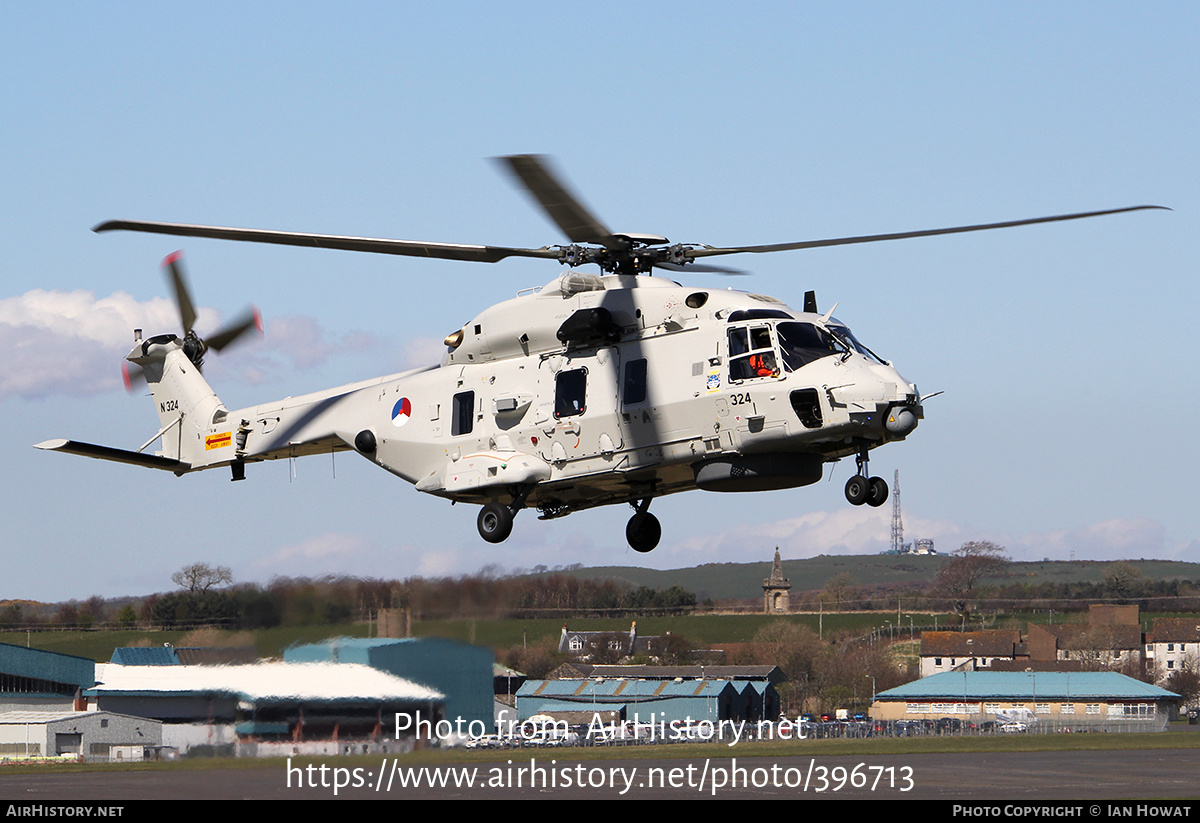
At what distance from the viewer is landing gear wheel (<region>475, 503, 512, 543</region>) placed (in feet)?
89.6

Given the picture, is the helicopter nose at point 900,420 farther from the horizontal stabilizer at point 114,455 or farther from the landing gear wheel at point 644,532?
the horizontal stabilizer at point 114,455

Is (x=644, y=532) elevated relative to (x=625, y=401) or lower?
lower

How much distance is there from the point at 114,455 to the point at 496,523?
9.62 metres

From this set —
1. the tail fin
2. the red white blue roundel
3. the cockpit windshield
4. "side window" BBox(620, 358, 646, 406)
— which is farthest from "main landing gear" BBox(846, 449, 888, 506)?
the tail fin

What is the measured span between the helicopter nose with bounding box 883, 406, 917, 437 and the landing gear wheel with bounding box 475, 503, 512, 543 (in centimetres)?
772

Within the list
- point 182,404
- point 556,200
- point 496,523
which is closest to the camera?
point 556,200

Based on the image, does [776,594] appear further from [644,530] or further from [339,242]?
[339,242]

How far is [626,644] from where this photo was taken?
99625 mm

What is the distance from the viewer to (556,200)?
22750 mm

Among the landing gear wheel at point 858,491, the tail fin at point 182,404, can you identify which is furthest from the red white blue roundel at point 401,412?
the landing gear wheel at point 858,491

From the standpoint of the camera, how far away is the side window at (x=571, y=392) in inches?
1053

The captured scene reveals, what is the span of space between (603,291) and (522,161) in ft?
21.1

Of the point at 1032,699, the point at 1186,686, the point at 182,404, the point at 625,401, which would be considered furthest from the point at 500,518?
the point at 1186,686

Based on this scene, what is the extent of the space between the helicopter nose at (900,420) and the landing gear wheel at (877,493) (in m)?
0.98
